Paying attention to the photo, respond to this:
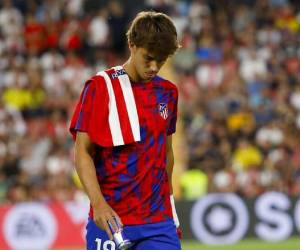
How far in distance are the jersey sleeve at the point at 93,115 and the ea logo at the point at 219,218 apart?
9.01 m

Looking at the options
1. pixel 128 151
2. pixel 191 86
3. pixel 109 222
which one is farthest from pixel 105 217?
pixel 191 86

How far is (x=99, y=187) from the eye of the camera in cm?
503

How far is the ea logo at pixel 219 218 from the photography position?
14.0 m

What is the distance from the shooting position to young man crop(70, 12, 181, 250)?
5.07 metres

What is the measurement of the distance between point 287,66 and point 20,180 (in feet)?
17.9

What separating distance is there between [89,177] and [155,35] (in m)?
0.77

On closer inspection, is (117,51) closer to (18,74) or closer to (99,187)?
(18,74)

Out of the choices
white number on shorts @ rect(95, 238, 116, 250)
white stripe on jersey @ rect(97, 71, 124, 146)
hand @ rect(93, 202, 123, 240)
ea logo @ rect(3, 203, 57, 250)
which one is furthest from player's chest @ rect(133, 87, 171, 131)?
ea logo @ rect(3, 203, 57, 250)

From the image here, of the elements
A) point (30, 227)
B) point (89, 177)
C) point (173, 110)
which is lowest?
point (30, 227)

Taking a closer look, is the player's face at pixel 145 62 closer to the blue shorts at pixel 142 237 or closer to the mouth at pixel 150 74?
the mouth at pixel 150 74

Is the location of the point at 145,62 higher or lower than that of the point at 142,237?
higher

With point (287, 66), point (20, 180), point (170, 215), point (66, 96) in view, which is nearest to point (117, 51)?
point (66, 96)

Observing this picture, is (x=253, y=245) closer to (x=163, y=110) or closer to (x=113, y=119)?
(x=163, y=110)

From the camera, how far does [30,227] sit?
1383cm
